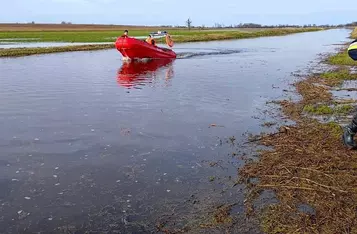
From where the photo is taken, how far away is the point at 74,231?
5414 millimetres

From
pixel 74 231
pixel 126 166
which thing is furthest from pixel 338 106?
pixel 74 231

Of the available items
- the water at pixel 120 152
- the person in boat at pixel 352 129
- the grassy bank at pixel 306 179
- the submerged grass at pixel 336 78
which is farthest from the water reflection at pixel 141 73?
the person in boat at pixel 352 129

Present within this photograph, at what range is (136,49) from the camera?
28.6m

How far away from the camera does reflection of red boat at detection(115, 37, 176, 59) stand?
28056 mm

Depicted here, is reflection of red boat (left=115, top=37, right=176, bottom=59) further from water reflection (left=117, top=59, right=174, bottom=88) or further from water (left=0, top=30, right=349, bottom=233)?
water (left=0, top=30, right=349, bottom=233)

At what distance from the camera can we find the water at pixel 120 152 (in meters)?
5.91

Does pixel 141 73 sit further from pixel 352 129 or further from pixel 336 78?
pixel 352 129

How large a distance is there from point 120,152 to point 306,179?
4.12 metres

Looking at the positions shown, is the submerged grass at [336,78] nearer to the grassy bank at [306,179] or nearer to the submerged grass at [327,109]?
the submerged grass at [327,109]

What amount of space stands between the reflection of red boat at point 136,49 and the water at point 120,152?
10150 millimetres

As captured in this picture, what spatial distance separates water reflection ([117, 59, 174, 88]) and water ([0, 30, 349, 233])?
39.4 inches

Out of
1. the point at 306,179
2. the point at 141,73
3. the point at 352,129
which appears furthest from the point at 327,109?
the point at 141,73

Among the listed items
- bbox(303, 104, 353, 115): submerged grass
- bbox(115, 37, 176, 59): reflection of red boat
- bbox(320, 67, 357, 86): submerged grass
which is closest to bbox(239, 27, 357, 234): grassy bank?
bbox(303, 104, 353, 115): submerged grass

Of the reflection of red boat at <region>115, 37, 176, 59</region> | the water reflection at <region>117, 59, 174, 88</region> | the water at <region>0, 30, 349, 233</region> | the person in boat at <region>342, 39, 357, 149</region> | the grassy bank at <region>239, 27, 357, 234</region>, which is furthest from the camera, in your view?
the reflection of red boat at <region>115, 37, 176, 59</region>
